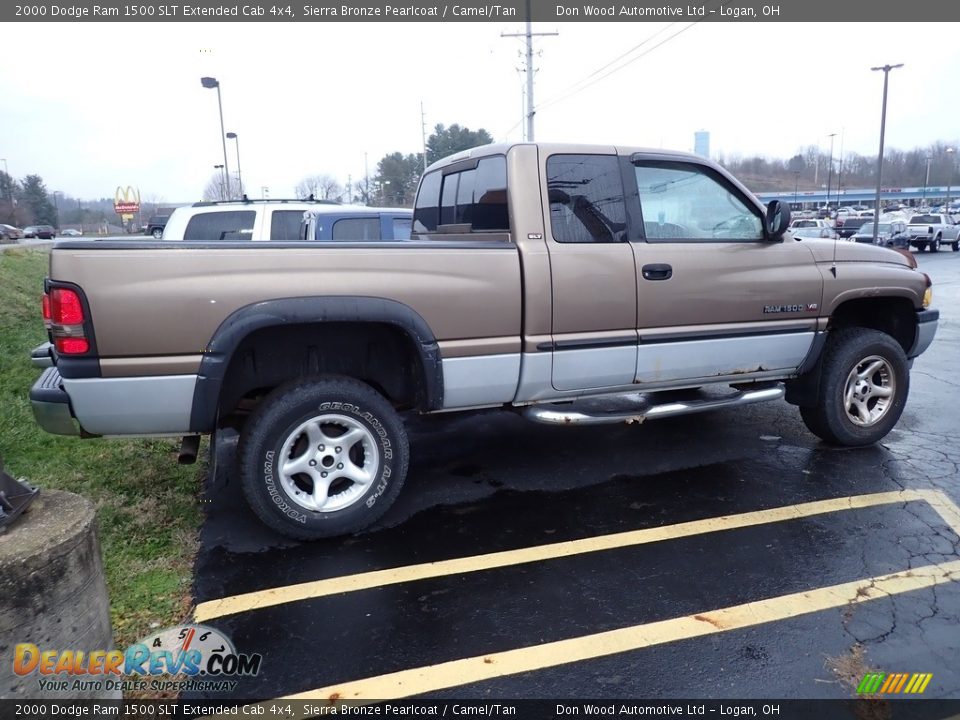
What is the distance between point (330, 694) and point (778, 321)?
369 cm

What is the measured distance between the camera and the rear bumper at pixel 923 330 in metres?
5.16

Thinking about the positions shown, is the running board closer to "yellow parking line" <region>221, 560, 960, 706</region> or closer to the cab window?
the cab window

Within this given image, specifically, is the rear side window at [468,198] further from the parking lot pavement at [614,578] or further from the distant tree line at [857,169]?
the distant tree line at [857,169]

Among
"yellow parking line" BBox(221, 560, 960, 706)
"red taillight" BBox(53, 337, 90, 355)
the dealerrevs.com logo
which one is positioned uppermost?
"red taillight" BBox(53, 337, 90, 355)

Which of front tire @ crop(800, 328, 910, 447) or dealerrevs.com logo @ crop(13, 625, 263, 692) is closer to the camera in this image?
dealerrevs.com logo @ crop(13, 625, 263, 692)

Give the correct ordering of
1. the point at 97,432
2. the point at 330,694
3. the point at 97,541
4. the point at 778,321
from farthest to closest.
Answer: the point at 778,321
the point at 97,432
the point at 330,694
the point at 97,541

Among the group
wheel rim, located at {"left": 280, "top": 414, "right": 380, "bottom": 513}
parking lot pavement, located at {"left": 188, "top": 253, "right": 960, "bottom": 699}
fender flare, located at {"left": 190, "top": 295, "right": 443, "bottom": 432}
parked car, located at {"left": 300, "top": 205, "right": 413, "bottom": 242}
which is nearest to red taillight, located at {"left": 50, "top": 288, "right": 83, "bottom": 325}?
fender flare, located at {"left": 190, "top": 295, "right": 443, "bottom": 432}

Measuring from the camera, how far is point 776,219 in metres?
4.54

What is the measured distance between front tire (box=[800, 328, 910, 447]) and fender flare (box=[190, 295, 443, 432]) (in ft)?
10.1

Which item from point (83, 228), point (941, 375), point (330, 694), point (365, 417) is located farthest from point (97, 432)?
point (83, 228)

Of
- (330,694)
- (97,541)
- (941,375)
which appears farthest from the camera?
(941,375)

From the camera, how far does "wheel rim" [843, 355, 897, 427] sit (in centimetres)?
500

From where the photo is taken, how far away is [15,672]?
1991 millimetres

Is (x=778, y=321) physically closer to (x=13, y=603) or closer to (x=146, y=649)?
(x=146, y=649)
